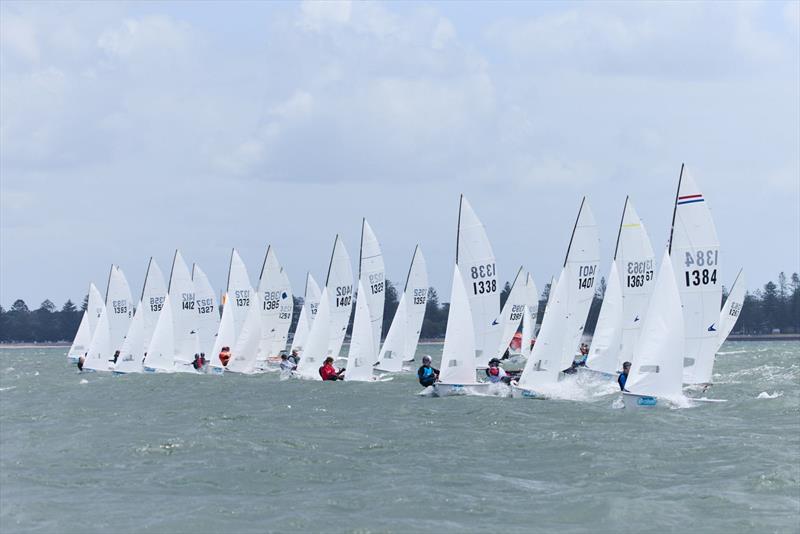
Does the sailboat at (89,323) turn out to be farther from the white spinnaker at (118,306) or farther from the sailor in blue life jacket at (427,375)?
the sailor in blue life jacket at (427,375)

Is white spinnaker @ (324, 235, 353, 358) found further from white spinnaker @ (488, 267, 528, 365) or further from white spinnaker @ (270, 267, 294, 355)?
white spinnaker @ (488, 267, 528, 365)

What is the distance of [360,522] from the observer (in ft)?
44.4

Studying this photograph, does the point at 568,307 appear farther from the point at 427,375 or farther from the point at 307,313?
the point at 307,313

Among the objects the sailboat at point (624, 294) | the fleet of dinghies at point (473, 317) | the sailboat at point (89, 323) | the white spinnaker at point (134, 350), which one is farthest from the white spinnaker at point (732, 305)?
the sailboat at point (89, 323)

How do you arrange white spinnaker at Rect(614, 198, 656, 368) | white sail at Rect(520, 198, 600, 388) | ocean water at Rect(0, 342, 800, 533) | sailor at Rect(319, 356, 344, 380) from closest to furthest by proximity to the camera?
ocean water at Rect(0, 342, 800, 533) → white sail at Rect(520, 198, 600, 388) → white spinnaker at Rect(614, 198, 656, 368) → sailor at Rect(319, 356, 344, 380)

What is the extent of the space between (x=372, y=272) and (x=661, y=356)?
15.5m

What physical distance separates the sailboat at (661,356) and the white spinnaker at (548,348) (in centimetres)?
346

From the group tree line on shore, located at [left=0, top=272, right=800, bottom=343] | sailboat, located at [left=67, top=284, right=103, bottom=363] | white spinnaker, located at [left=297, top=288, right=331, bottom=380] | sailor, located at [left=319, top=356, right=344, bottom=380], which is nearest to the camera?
sailor, located at [left=319, top=356, right=344, bottom=380]

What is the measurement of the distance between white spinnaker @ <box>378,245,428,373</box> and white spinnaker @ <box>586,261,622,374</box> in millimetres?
7574

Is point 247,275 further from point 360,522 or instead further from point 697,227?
point 360,522

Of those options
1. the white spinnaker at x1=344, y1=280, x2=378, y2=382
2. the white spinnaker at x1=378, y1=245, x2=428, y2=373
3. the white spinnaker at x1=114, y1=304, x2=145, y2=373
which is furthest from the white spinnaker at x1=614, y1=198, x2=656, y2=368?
the white spinnaker at x1=114, y1=304, x2=145, y2=373

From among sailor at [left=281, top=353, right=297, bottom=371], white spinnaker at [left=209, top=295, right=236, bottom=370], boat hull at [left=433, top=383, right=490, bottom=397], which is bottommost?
boat hull at [left=433, top=383, right=490, bottom=397]

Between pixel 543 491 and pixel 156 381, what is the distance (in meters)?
23.1

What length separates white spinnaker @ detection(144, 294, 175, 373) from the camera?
41.2 m
